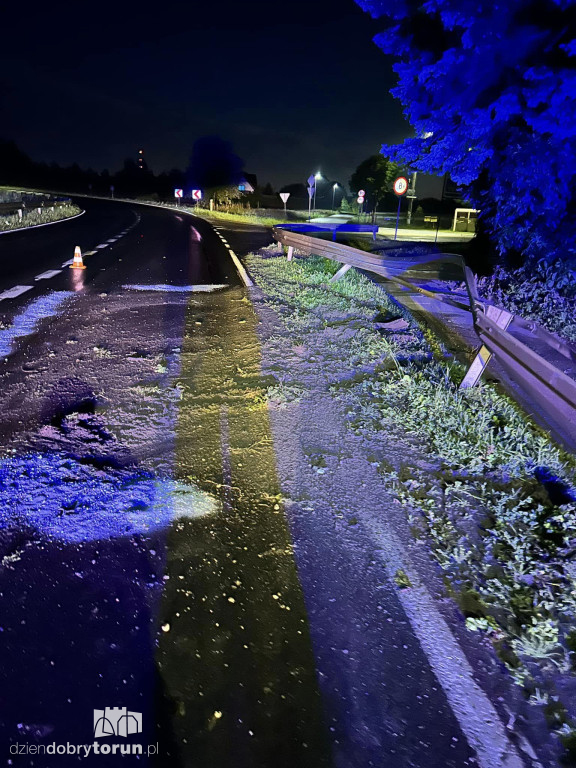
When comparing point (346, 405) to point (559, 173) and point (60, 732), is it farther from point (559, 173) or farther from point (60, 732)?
point (559, 173)

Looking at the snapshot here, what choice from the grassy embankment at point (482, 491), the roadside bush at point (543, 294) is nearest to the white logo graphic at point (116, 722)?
the grassy embankment at point (482, 491)

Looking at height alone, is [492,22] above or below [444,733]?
above

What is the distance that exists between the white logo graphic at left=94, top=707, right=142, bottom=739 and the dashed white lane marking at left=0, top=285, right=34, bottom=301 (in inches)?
325

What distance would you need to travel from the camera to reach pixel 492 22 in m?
5.84

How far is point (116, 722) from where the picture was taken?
6.56ft

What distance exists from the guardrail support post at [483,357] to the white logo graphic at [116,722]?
401cm

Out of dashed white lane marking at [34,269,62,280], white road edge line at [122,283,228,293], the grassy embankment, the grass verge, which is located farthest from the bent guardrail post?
the grass verge

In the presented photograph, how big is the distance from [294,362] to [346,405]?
4.40 ft

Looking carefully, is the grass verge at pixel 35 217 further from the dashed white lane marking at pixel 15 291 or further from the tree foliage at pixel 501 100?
the tree foliage at pixel 501 100

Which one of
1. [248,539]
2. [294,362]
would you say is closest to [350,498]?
[248,539]

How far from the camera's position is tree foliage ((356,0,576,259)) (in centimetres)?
584

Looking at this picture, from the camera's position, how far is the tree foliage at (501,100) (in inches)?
230

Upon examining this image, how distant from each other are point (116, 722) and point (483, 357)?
4.12 meters

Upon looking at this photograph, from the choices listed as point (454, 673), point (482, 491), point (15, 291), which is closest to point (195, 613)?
point (454, 673)
